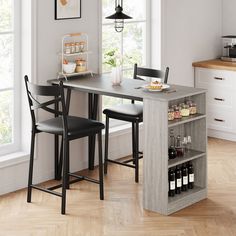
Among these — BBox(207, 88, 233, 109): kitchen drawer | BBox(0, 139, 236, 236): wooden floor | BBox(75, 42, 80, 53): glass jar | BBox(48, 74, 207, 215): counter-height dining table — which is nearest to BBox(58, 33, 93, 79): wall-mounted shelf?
BBox(75, 42, 80, 53): glass jar

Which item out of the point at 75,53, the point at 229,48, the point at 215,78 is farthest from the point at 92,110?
the point at 229,48

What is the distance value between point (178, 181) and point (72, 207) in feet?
2.75

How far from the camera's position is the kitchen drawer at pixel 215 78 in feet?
22.7

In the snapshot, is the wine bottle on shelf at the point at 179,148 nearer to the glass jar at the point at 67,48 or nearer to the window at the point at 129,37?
the glass jar at the point at 67,48

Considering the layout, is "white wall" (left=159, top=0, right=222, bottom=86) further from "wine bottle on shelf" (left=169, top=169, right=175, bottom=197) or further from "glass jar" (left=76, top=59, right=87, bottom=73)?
"wine bottle on shelf" (left=169, top=169, right=175, bottom=197)

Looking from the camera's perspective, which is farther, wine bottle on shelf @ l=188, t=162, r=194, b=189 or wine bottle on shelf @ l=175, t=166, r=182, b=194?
wine bottle on shelf @ l=188, t=162, r=194, b=189

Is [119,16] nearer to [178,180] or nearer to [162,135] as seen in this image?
[162,135]

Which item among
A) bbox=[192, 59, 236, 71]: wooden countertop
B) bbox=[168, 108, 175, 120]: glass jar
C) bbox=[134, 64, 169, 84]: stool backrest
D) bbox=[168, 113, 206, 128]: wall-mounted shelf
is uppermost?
bbox=[192, 59, 236, 71]: wooden countertop

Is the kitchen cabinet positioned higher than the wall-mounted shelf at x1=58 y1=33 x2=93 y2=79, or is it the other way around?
the wall-mounted shelf at x1=58 y1=33 x2=93 y2=79

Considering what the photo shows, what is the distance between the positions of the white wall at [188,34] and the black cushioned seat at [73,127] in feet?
6.02

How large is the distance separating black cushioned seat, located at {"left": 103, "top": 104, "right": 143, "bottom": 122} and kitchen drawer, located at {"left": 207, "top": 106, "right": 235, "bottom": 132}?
1.63 metres

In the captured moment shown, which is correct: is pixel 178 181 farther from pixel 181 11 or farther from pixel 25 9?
pixel 181 11

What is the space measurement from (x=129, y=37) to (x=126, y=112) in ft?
3.79

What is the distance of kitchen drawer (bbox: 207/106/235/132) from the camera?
700cm
